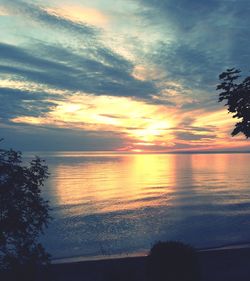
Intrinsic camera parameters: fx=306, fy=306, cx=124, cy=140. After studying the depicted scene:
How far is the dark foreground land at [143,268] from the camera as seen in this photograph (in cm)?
1812

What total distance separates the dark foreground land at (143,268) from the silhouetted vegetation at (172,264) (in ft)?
8.74

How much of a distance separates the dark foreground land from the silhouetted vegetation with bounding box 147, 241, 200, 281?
2.66 metres

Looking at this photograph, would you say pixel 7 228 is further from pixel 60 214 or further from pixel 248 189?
pixel 248 189

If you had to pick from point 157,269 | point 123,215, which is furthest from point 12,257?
point 123,215

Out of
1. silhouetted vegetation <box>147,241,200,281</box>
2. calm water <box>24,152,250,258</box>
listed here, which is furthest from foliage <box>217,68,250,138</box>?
calm water <box>24,152,250,258</box>

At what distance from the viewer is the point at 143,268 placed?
19.9 meters

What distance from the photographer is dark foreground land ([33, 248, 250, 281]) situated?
18.1 meters

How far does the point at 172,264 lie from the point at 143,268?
7.06 metres

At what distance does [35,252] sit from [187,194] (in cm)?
5580

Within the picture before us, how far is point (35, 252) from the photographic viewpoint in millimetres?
10328

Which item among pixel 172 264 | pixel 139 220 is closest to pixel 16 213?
pixel 172 264

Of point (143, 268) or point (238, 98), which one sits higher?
point (238, 98)

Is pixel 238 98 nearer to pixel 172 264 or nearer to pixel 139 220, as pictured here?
pixel 172 264

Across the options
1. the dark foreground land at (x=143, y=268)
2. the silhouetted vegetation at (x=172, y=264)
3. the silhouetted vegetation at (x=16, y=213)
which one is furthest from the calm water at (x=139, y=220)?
the silhouetted vegetation at (x=16, y=213)
